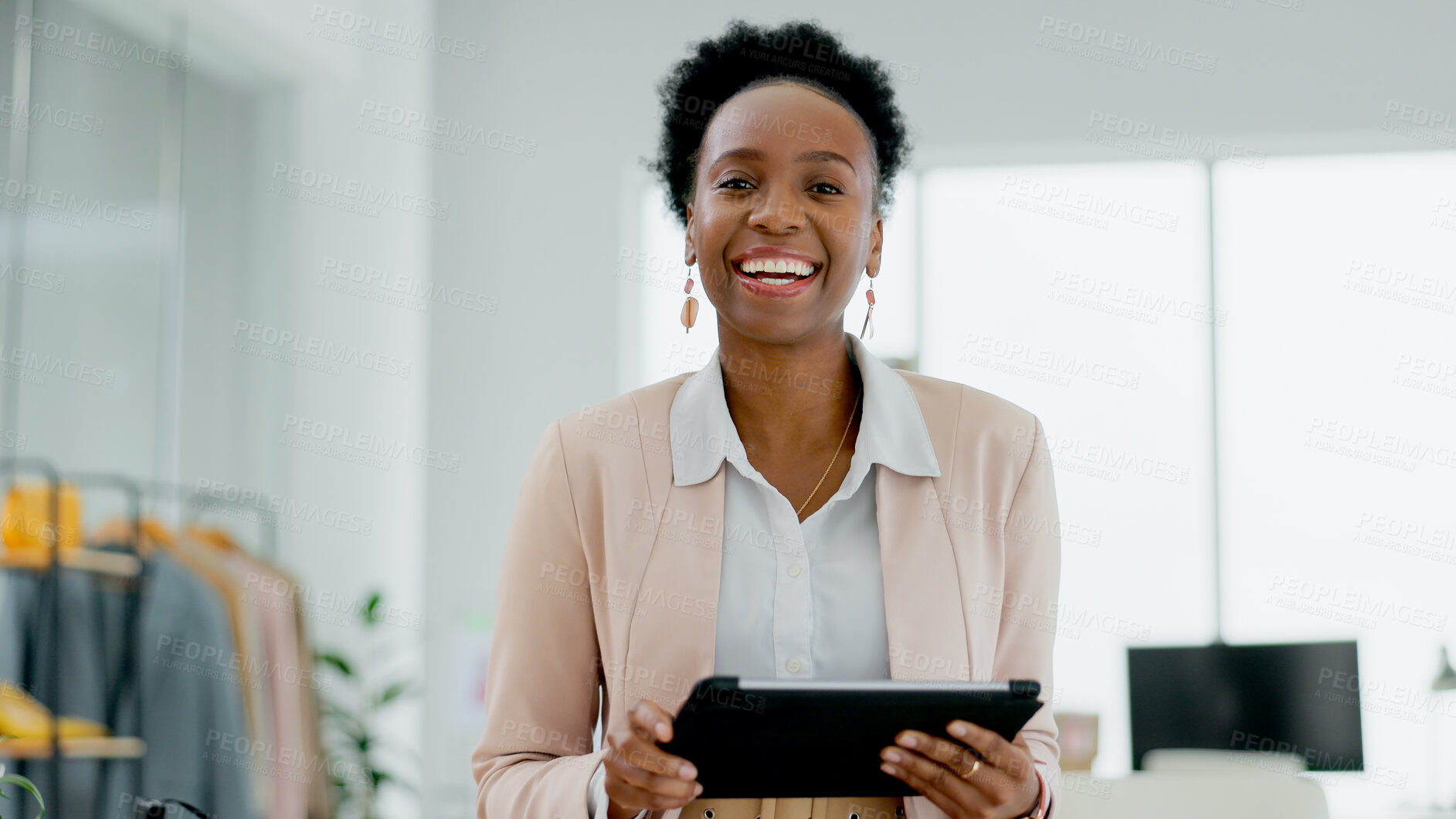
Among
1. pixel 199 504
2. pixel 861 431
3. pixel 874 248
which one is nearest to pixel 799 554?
pixel 861 431

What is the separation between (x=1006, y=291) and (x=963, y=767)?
3.51 meters

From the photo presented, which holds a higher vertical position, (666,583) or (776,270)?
(776,270)

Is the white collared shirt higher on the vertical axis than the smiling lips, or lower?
lower

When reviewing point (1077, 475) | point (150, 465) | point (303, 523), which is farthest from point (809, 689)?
point (1077, 475)

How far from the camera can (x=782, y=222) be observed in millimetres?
1211

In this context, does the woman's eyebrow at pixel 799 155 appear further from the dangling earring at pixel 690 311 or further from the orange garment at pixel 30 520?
the orange garment at pixel 30 520

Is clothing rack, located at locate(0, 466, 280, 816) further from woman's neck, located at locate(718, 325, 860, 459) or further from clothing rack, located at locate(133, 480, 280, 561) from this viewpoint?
woman's neck, located at locate(718, 325, 860, 459)

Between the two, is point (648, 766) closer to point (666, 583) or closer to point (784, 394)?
point (666, 583)

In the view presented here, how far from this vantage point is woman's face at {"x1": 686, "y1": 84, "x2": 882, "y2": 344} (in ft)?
4.03

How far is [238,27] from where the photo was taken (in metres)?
3.43

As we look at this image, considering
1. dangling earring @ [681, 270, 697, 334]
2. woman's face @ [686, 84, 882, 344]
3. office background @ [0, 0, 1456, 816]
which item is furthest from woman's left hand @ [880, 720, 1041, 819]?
office background @ [0, 0, 1456, 816]

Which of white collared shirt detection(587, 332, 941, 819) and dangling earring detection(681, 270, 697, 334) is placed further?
dangling earring detection(681, 270, 697, 334)

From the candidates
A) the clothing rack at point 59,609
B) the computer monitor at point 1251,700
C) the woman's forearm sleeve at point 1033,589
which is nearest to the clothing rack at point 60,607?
the clothing rack at point 59,609

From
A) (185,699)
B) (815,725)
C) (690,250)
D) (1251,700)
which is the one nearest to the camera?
(815,725)
